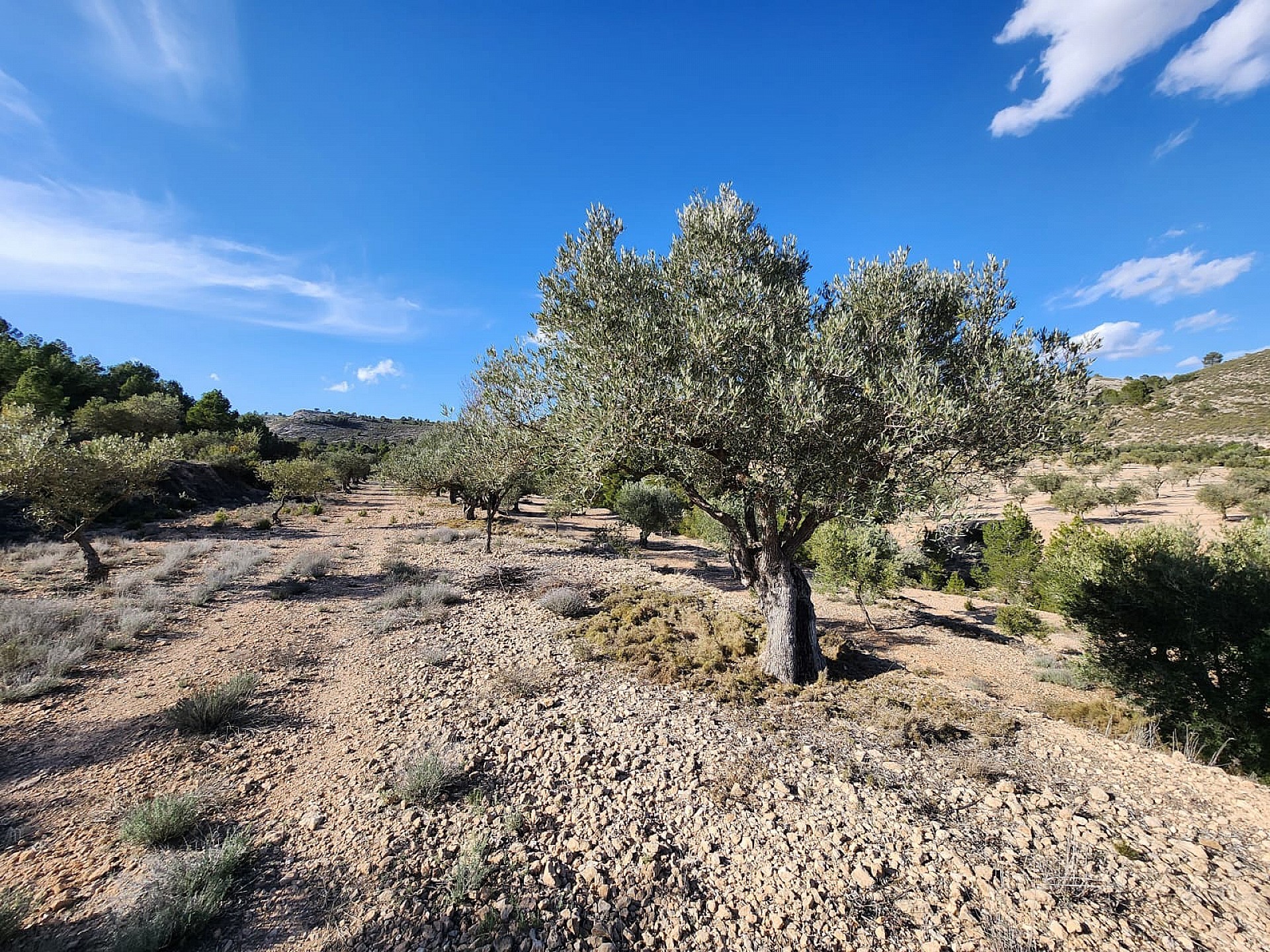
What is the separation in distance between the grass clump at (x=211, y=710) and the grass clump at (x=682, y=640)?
7.15 m

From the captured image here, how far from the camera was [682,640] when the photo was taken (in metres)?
12.0

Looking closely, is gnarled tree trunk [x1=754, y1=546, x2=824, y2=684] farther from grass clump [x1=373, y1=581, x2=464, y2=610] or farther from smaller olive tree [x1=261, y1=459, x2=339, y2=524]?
smaller olive tree [x1=261, y1=459, x2=339, y2=524]

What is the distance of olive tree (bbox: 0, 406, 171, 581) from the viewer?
50.8 feet

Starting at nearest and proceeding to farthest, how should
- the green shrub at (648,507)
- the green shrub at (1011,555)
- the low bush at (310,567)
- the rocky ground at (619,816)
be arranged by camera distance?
the rocky ground at (619,816), the low bush at (310,567), the green shrub at (1011,555), the green shrub at (648,507)

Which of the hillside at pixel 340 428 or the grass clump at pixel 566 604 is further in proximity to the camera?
the hillside at pixel 340 428

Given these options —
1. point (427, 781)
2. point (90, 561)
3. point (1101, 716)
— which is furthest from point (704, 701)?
point (90, 561)

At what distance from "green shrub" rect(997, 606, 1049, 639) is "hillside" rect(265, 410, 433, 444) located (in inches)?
4550

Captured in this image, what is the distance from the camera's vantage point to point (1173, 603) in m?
8.40

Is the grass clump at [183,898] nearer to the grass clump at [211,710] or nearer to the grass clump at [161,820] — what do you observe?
the grass clump at [161,820]

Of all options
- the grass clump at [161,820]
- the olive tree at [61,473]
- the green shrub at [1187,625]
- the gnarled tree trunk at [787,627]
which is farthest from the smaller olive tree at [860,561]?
the olive tree at [61,473]

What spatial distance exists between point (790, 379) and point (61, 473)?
81.7 feet

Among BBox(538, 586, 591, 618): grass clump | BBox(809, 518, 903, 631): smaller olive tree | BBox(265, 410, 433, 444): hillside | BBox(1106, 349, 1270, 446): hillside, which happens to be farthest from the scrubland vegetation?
BBox(265, 410, 433, 444): hillside

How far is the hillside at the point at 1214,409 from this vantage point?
63.8 metres

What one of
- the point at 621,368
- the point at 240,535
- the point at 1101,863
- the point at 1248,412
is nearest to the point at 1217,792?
the point at 1101,863
